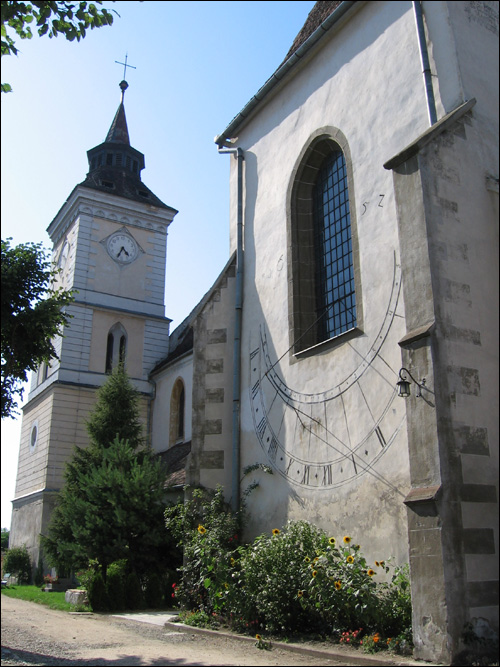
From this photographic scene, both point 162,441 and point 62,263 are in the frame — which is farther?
point 62,263

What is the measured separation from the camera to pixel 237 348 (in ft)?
43.0

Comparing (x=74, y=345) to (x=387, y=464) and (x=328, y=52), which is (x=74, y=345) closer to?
(x=328, y=52)

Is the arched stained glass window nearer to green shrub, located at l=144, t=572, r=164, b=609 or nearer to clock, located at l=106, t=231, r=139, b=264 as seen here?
green shrub, located at l=144, t=572, r=164, b=609

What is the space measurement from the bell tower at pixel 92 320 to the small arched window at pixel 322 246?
14.5 m

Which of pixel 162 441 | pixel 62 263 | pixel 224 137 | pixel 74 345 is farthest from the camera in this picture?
pixel 62 263

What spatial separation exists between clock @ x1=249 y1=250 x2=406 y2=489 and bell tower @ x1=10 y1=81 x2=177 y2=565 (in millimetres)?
14806

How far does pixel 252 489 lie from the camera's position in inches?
465

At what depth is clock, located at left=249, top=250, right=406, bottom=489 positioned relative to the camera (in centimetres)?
905

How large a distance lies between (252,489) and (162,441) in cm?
1383

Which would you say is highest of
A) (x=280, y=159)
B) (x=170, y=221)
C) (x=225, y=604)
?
(x=170, y=221)

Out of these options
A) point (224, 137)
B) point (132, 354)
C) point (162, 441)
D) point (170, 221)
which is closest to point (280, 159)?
point (224, 137)

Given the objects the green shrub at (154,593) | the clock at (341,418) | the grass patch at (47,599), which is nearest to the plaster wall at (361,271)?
the clock at (341,418)

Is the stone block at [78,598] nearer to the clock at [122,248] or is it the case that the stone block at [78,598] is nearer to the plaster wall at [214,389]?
the plaster wall at [214,389]

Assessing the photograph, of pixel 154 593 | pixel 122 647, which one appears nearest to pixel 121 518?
pixel 154 593
